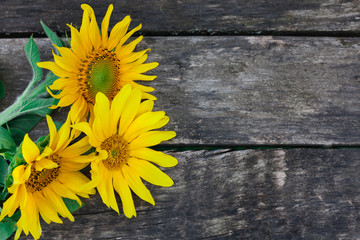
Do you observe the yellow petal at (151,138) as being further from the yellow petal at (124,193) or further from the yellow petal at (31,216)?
the yellow petal at (31,216)

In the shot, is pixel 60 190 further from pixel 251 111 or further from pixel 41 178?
pixel 251 111

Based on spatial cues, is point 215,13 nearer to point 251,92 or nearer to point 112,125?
point 251,92

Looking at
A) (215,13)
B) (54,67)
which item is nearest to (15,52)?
(54,67)

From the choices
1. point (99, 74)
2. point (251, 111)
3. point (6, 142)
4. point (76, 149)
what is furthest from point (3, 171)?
Result: point (251, 111)

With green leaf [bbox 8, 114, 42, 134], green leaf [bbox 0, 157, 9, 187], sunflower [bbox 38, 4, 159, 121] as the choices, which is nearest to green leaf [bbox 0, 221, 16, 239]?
green leaf [bbox 0, 157, 9, 187]

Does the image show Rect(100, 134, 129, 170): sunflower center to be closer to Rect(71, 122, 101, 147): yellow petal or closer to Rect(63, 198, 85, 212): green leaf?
Rect(71, 122, 101, 147): yellow petal
